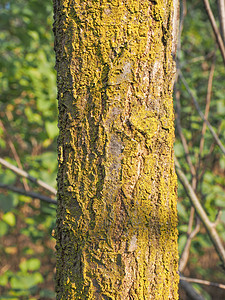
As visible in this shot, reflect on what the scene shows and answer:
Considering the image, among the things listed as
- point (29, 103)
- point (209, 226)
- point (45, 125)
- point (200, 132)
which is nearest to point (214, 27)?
point (209, 226)

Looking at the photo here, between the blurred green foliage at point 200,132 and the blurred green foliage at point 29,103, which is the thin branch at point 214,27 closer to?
the blurred green foliage at point 200,132

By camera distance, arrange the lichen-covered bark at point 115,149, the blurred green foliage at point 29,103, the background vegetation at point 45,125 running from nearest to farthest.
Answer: the lichen-covered bark at point 115,149, the background vegetation at point 45,125, the blurred green foliage at point 29,103

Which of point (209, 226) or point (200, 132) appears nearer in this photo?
point (209, 226)

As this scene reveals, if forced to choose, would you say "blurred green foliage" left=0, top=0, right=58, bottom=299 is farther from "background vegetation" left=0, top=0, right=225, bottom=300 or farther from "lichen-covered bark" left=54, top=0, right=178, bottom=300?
"lichen-covered bark" left=54, top=0, right=178, bottom=300

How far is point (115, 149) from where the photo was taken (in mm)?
700

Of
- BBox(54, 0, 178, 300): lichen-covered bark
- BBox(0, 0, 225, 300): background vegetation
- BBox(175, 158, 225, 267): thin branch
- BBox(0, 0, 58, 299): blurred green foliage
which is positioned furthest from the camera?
BBox(0, 0, 58, 299): blurred green foliage

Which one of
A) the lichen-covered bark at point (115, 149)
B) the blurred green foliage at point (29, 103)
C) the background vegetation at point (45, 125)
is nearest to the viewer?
the lichen-covered bark at point (115, 149)

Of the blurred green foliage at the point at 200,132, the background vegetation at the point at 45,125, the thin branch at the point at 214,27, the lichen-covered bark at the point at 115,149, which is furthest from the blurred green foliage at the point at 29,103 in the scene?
the thin branch at the point at 214,27

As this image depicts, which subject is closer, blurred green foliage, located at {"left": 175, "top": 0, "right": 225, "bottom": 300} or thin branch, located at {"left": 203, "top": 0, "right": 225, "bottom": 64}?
thin branch, located at {"left": 203, "top": 0, "right": 225, "bottom": 64}

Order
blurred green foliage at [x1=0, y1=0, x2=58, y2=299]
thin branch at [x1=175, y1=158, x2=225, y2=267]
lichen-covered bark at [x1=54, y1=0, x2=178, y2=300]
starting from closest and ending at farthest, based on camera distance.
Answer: lichen-covered bark at [x1=54, y1=0, x2=178, y2=300] → thin branch at [x1=175, y1=158, x2=225, y2=267] → blurred green foliage at [x1=0, y1=0, x2=58, y2=299]

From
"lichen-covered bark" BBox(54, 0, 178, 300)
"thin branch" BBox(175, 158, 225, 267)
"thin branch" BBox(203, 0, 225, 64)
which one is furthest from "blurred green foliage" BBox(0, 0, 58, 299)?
"thin branch" BBox(203, 0, 225, 64)

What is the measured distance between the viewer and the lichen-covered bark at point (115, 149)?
27.3 inches

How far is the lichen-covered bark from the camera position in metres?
0.69

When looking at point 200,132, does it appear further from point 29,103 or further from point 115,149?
point 115,149
